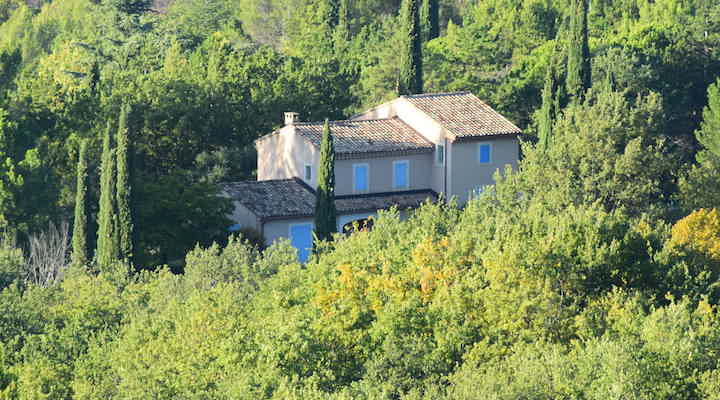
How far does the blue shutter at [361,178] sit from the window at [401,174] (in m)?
1.19

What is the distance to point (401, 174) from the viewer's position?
48.9 meters

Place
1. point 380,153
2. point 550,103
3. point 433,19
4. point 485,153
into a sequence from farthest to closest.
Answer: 1. point 433,19
2. point 550,103
3. point 485,153
4. point 380,153

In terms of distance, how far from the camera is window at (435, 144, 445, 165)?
49.1 m

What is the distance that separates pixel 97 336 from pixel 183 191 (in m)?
14.0

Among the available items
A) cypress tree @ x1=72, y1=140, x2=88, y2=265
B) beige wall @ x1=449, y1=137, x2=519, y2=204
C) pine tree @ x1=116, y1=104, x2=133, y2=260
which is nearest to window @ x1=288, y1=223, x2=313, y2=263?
beige wall @ x1=449, y1=137, x2=519, y2=204

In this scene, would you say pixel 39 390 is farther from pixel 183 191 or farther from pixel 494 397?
pixel 183 191

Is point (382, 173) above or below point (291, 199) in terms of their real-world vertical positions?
above

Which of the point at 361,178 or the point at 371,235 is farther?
the point at 361,178

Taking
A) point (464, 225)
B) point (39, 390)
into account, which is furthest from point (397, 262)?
point (39, 390)

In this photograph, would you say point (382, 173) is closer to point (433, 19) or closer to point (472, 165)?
point (472, 165)

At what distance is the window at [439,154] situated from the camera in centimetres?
4909

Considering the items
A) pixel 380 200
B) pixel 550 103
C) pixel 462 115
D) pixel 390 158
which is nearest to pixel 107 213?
pixel 380 200

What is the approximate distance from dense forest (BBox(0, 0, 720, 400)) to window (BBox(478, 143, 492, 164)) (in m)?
1.06

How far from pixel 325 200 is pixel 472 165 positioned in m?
7.75
